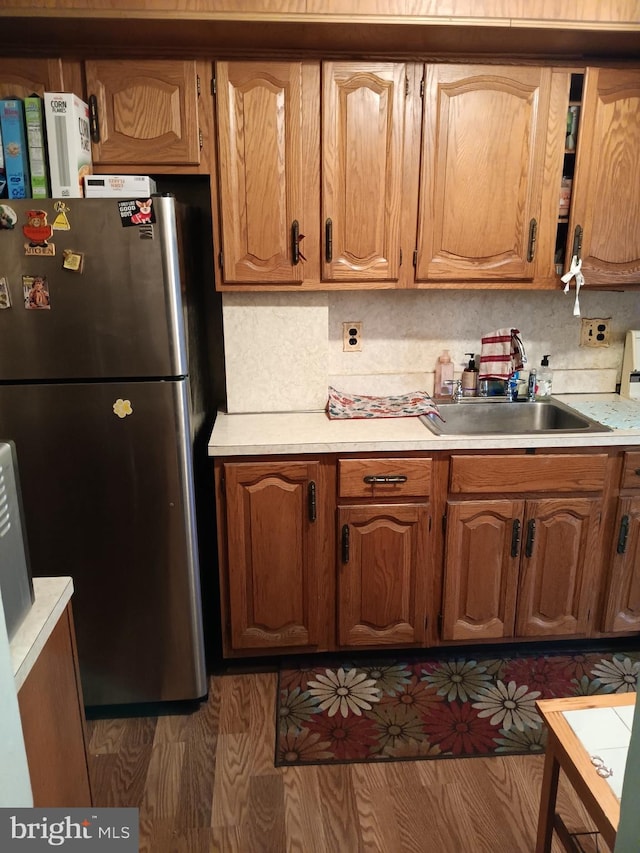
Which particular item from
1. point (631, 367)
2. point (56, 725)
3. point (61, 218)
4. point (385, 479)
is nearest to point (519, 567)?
point (385, 479)

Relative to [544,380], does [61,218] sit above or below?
above

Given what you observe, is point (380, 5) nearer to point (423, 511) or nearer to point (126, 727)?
point (423, 511)

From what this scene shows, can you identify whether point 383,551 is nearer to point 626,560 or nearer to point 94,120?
point 626,560

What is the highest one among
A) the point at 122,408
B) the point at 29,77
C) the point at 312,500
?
the point at 29,77

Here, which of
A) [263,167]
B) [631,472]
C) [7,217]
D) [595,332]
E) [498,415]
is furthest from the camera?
[595,332]

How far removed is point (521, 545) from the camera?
2.29 meters

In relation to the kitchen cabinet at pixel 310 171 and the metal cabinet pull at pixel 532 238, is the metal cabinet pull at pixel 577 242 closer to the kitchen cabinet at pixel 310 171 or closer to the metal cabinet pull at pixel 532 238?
the metal cabinet pull at pixel 532 238

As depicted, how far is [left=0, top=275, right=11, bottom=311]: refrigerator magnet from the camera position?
1.80 m

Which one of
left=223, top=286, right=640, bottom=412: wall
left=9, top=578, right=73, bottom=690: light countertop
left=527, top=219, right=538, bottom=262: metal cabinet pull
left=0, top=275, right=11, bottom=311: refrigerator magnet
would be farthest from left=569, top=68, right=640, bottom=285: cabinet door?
left=9, top=578, right=73, bottom=690: light countertop

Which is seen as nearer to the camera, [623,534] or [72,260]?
[72,260]

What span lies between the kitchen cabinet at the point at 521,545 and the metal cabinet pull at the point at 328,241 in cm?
83

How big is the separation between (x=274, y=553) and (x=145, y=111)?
1517 mm

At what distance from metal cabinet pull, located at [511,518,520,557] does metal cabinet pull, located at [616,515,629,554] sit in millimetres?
372

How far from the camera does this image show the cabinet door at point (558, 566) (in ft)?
7.45
